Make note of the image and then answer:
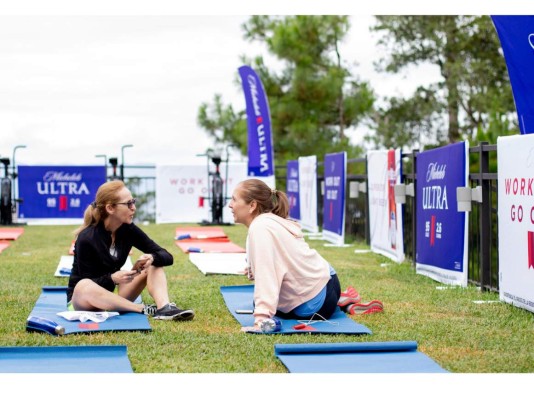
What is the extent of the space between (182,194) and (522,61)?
46.4 ft

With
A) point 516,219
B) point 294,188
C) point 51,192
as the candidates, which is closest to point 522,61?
point 516,219

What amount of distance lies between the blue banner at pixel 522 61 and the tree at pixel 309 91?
2140cm

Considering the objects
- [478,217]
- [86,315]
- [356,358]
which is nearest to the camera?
[356,358]

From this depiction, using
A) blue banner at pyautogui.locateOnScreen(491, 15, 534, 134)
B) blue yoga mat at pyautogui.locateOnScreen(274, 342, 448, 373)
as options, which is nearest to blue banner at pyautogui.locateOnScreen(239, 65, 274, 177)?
blue banner at pyautogui.locateOnScreen(491, 15, 534, 134)

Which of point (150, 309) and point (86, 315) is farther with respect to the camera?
point (150, 309)

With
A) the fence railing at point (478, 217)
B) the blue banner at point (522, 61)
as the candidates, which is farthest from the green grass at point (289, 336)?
the blue banner at point (522, 61)

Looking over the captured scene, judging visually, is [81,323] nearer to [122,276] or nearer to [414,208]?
[122,276]

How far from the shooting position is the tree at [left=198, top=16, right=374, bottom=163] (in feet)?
96.7

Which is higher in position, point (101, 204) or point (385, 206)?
point (101, 204)

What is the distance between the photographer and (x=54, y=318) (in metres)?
6.65

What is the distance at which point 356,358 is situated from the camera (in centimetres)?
512

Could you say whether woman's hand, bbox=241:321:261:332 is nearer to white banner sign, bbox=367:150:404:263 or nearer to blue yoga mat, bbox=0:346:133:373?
blue yoga mat, bbox=0:346:133:373

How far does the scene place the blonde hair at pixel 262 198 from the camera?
649 centimetres

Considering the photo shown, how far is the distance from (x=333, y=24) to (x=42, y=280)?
22312 mm
